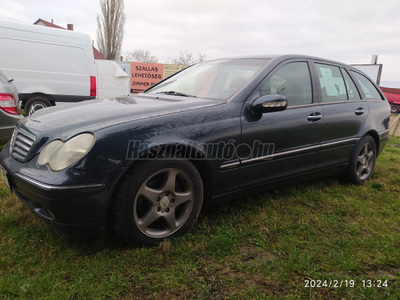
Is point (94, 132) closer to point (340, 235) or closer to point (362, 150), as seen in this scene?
point (340, 235)

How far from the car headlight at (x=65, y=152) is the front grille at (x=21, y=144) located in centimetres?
19

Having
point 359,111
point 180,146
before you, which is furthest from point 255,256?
point 359,111

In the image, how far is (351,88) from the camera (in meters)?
3.58

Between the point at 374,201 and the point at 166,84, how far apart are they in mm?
2455

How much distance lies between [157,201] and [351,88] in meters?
2.71

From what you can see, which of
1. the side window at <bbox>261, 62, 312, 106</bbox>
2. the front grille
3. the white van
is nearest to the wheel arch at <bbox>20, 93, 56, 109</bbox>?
the white van

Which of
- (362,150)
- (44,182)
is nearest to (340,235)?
(362,150)

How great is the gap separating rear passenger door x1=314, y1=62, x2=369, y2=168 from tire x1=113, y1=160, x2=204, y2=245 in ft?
5.14

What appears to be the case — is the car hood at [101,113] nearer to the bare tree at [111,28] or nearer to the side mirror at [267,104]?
the side mirror at [267,104]

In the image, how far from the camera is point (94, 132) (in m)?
1.85

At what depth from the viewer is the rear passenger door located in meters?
3.12

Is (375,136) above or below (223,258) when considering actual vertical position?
above

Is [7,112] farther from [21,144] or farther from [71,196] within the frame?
[71,196]

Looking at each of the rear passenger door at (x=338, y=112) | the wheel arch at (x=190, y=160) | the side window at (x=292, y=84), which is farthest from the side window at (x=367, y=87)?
the wheel arch at (x=190, y=160)
